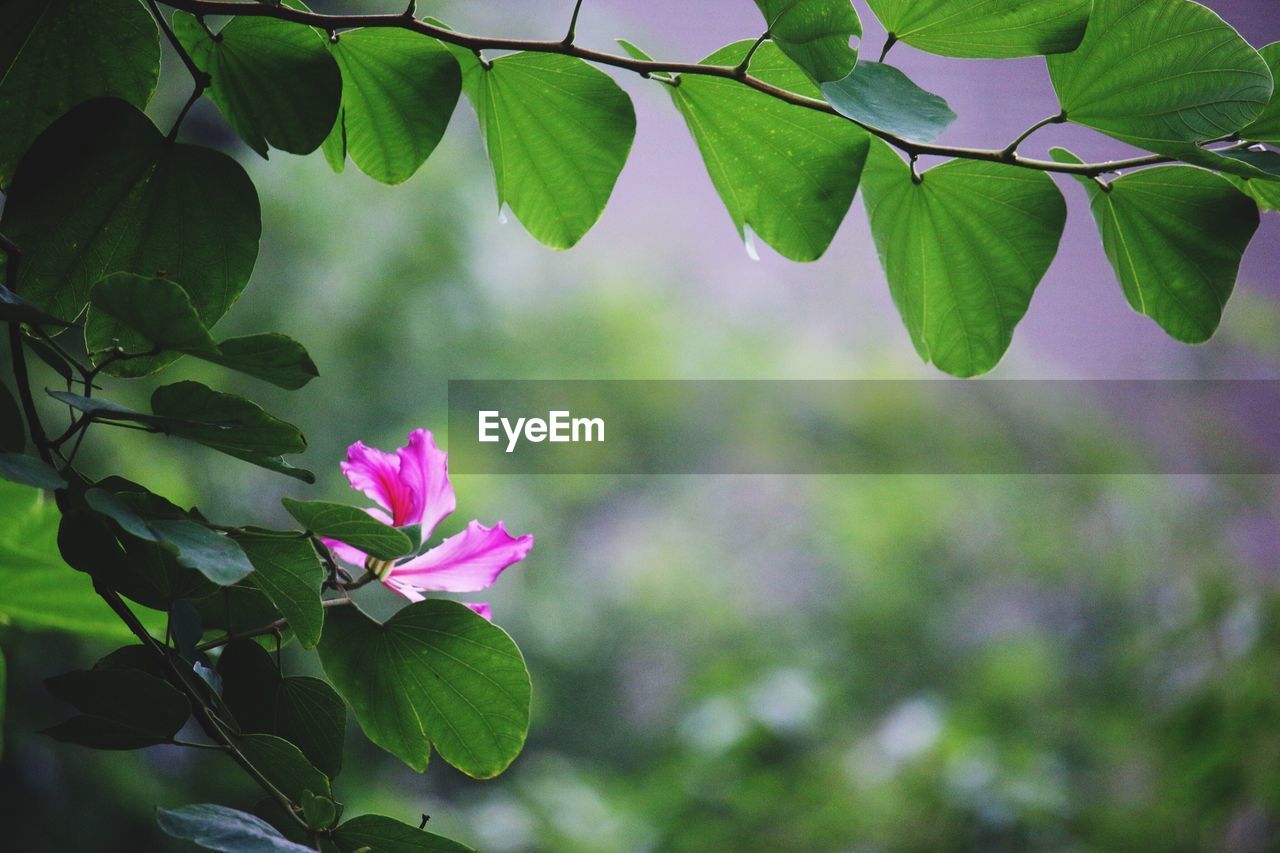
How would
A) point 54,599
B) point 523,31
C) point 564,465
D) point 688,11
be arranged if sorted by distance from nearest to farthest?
point 54,599 → point 564,465 → point 523,31 → point 688,11

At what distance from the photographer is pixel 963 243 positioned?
28cm

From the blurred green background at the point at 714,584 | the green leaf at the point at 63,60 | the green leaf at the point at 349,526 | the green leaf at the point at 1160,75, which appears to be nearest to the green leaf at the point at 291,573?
the green leaf at the point at 349,526

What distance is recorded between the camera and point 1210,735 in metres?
1.16

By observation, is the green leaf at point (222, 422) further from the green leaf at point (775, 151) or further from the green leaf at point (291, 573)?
the green leaf at point (775, 151)

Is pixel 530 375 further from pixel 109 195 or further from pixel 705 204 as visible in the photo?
pixel 109 195

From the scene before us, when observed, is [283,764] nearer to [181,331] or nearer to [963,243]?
[181,331]

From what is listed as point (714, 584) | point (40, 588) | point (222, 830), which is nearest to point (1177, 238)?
point (222, 830)

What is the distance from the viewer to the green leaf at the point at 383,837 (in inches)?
7.8

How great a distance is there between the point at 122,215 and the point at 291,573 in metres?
0.10

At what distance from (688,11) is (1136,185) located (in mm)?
3188

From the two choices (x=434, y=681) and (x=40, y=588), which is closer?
(x=434, y=681)

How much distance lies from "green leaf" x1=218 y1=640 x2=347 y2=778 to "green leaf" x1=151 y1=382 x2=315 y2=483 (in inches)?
2.4

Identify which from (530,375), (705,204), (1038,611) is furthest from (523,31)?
(1038,611)

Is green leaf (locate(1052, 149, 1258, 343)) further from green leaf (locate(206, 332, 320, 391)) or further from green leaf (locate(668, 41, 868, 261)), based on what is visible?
green leaf (locate(206, 332, 320, 391))
